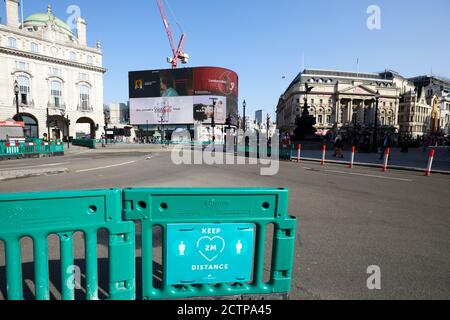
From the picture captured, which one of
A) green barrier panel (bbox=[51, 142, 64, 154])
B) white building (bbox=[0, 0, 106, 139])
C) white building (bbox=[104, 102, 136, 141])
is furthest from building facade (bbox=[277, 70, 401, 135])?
green barrier panel (bbox=[51, 142, 64, 154])

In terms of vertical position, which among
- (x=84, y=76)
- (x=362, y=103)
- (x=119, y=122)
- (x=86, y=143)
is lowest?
(x=86, y=143)

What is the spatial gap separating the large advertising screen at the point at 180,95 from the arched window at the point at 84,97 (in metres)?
22.6

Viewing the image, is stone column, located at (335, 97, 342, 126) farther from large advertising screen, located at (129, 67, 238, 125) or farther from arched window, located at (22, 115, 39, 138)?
arched window, located at (22, 115, 39, 138)

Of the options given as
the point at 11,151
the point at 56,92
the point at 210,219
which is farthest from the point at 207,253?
the point at 56,92

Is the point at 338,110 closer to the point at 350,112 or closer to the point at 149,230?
the point at 350,112

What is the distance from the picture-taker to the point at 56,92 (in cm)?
5306

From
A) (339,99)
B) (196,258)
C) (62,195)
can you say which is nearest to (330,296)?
(196,258)

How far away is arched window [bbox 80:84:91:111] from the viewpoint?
2253 inches

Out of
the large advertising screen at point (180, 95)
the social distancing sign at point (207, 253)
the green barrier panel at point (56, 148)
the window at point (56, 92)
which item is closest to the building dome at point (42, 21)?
the window at point (56, 92)

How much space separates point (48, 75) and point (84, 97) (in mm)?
7964

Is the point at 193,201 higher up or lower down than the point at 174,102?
lower down

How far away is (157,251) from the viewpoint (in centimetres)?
361

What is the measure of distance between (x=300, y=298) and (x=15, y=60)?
62.3 meters
